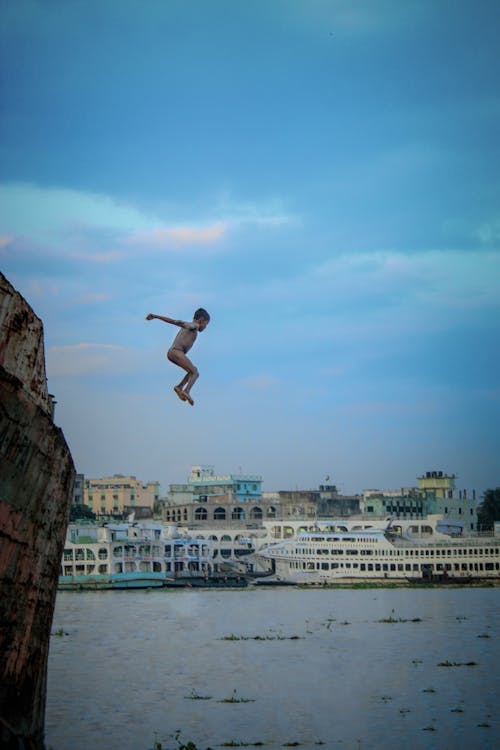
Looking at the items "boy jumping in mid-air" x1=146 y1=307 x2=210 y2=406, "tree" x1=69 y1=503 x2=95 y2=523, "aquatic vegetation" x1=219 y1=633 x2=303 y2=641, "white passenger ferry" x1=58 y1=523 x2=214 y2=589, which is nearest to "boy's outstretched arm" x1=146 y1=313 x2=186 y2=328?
"boy jumping in mid-air" x1=146 y1=307 x2=210 y2=406

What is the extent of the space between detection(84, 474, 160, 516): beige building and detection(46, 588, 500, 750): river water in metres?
92.6

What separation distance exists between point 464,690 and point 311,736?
31.6 feet

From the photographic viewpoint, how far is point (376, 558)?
106 metres

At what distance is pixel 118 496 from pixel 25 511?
153 m

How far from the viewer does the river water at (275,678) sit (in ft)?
81.0

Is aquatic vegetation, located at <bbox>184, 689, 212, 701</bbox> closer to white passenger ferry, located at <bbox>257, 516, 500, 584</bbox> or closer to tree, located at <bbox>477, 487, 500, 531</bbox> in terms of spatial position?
white passenger ferry, located at <bbox>257, 516, 500, 584</bbox>

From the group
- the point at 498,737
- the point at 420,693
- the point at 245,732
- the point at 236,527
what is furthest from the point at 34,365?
the point at 236,527

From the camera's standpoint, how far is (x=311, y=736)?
24453mm

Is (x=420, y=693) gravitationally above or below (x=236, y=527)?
below

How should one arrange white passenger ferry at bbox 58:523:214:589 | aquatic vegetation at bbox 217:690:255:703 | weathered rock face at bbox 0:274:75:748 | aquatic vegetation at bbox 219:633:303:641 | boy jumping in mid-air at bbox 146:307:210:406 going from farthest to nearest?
white passenger ferry at bbox 58:523:214:589
aquatic vegetation at bbox 219:633:303:641
aquatic vegetation at bbox 217:690:255:703
boy jumping in mid-air at bbox 146:307:210:406
weathered rock face at bbox 0:274:75:748

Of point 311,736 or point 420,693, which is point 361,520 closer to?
point 420,693

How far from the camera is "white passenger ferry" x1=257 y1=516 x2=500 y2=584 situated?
10500 centimetres

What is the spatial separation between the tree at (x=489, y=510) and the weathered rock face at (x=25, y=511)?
145 m

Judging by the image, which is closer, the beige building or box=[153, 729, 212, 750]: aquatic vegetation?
box=[153, 729, 212, 750]: aquatic vegetation
